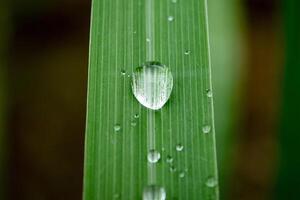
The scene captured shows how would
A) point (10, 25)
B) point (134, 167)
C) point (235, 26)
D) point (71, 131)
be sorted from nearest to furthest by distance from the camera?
point (134, 167), point (235, 26), point (10, 25), point (71, 131)

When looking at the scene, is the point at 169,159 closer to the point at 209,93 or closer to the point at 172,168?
the point at 172,168

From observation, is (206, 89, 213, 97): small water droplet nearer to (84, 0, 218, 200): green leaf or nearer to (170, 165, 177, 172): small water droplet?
(84, 0, 218, 200): green leaf

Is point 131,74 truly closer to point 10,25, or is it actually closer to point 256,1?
point 10,25

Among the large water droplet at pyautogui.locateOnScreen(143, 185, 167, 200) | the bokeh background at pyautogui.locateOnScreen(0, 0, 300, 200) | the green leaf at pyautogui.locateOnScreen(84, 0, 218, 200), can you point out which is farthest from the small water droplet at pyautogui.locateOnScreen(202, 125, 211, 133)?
the bokeh background at pyautogui.locateOnScreen(0, 0, 300, 200)

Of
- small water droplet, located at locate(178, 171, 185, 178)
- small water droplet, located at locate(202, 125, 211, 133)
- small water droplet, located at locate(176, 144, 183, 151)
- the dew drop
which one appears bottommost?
small water droplet, located at locate(178, 171, 185, 178)

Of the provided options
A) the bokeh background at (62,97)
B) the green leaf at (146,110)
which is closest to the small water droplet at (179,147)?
the green leaf at (146,110)

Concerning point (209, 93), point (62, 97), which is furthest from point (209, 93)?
point (62, 97)

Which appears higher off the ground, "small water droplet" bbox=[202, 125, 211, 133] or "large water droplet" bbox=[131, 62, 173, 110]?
"large water droplet" bbox=[131, 62, 173, 110]

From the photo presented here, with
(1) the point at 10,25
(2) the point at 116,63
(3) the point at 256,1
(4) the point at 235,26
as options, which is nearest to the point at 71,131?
(1) the point at 10,25
